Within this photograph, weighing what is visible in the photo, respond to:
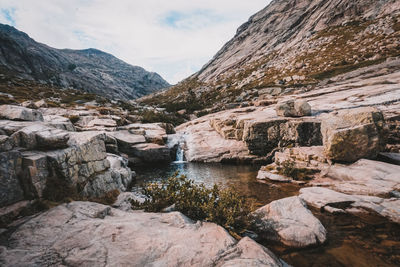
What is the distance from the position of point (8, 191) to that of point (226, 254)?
10005 mm

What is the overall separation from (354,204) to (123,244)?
13.0 metres

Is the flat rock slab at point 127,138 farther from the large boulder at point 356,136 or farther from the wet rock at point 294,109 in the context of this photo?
the large boulder at point 356,136

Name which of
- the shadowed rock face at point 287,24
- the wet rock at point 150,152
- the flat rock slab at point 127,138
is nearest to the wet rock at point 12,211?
the wet rock at point 150,152

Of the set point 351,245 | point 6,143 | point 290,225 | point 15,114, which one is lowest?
point 351,245

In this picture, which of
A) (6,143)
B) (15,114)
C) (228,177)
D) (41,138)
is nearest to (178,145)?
(228,177)

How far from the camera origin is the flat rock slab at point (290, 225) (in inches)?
345

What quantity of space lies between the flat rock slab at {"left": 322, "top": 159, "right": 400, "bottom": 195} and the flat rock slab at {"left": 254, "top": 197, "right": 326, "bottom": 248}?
5.61 m

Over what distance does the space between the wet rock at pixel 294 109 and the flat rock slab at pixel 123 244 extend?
80.5 feet

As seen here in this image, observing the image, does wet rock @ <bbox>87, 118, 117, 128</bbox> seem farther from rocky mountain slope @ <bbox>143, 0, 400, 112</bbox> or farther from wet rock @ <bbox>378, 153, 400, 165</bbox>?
rocky mountain slope @ <bbox>143, 0, 400, 112</bbox>

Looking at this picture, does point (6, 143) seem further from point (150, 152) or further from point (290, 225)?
point (150, 152)

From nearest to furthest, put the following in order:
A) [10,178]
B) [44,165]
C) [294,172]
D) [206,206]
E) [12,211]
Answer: [12,211] < [10,178] < [206,206] < [44,165] < [294,172]

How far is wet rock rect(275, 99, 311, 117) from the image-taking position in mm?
27391

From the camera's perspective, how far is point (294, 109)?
1102 inches

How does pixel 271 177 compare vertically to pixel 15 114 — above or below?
below
